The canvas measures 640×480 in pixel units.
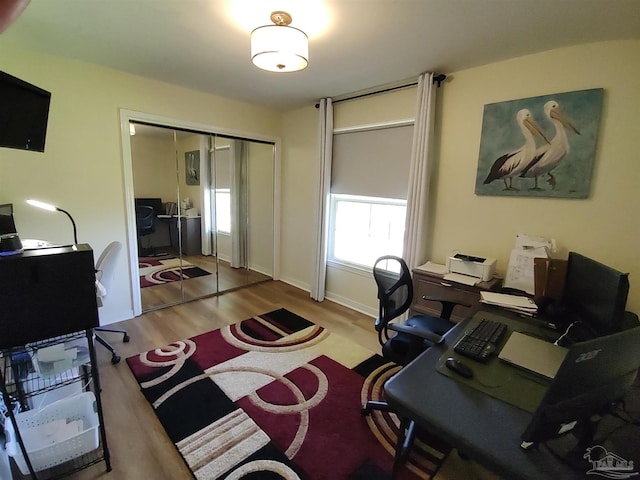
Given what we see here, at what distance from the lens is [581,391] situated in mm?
807

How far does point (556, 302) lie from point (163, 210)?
12.3ft

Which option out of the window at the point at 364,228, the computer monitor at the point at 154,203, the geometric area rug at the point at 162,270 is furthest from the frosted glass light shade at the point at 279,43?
the geometric area rug at the point at 162,270

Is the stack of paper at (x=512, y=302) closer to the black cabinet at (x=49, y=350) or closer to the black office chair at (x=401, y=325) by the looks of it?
the black office chair at (x=401, y=325)

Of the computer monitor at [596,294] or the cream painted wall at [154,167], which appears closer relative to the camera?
the computer monitor at [596,294]

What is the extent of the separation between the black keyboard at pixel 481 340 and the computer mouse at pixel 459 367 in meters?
0.11

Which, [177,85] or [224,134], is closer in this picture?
[177,85]

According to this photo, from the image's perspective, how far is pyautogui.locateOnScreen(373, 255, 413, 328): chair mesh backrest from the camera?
1.93 metres

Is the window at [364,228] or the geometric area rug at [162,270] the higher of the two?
the window at [364,228]

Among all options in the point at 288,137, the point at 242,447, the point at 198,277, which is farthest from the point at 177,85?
the point at 242,447

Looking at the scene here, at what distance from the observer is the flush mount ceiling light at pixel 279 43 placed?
1695 millimetres

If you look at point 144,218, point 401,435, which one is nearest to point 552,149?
point 401,435

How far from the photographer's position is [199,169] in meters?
3.59

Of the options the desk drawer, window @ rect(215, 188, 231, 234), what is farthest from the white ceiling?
the desk drawer

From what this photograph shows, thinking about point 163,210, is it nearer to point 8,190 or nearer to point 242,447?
point 8,190
